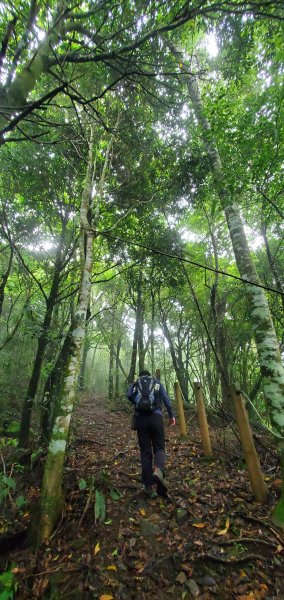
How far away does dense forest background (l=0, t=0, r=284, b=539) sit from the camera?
3.21 meters

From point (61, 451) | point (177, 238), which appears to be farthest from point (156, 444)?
point (177, 238)

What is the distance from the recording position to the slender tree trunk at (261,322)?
4.16 meters

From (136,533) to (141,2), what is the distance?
7.13 meters

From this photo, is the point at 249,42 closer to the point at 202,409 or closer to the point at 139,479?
the point at 202,409

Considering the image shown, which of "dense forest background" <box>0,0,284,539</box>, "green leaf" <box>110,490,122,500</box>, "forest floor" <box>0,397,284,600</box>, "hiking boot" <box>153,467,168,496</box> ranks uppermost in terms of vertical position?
"dense forest background" <box>0,0,284,539</box>

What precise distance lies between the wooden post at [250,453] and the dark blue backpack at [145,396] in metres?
1.41

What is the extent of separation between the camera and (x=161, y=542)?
351cm

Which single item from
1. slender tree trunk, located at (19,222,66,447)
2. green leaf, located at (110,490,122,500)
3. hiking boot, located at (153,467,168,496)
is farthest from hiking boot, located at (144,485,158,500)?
slender tree trunk, located at (19,222,66,447)

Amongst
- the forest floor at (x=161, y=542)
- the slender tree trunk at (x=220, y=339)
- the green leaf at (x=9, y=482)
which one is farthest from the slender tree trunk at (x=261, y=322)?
the green leaf at (x=9, y=482)

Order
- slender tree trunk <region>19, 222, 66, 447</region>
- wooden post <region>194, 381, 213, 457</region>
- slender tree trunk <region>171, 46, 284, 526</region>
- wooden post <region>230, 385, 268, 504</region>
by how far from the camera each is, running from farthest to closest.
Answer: slender tree trunk <region>19, 222, 66, 447</region> < wooden post <region>194, 381, 213, 457</region> < slender tree trunk <region>171, 46, 284, 526</region> < wooden post <region>230, 385, 268, 504</region>

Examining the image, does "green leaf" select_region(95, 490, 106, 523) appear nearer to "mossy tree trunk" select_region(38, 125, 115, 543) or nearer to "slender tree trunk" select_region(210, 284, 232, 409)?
"mossy tree trunk" select_region(38, 125, 115, 543)

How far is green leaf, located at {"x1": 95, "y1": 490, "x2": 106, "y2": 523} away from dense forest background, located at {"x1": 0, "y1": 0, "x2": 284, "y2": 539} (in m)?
0.57

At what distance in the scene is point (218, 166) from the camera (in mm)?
6422

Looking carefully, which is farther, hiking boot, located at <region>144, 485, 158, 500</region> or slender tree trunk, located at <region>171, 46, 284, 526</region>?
hiking boot, located at <region>144, 485, 158, 500</region>
